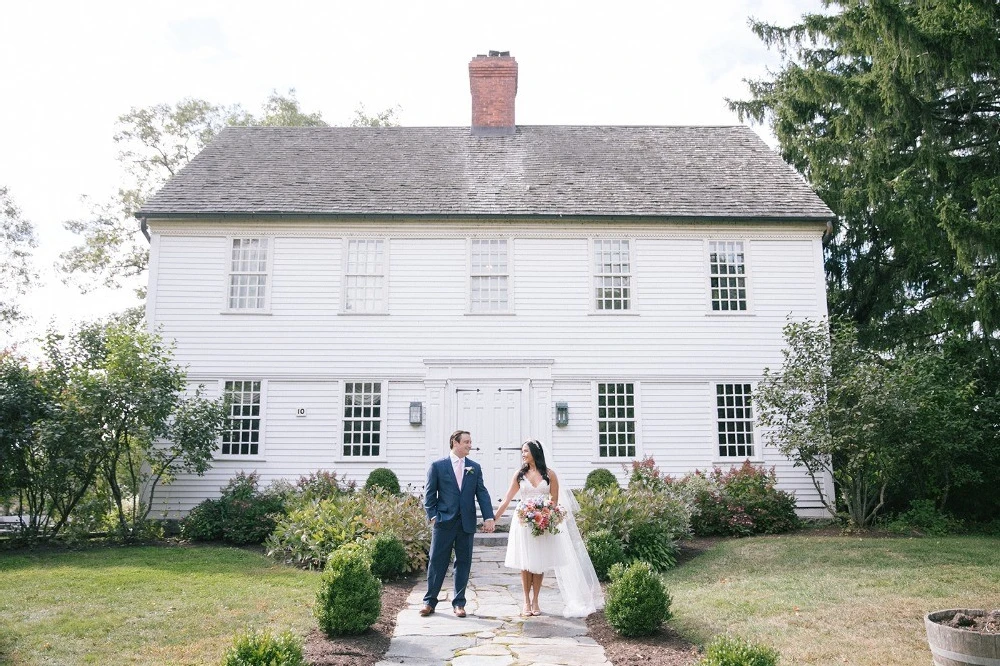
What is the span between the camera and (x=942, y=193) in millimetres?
16094

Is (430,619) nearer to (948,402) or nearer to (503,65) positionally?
(948,402)

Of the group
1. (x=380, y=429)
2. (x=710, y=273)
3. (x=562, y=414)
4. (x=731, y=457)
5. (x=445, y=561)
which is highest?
(x=710, y=273)

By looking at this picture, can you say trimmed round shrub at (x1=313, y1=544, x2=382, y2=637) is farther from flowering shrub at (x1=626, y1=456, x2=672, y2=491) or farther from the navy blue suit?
flowering shrub at (x1=626, y1=456, x2=672, y2=491)

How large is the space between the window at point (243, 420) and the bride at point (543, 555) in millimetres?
9022

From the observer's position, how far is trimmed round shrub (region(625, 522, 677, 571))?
10.7 meters

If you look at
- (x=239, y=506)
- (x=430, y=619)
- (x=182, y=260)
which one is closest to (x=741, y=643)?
(x=430, y=619)

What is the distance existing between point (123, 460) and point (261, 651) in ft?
38.1

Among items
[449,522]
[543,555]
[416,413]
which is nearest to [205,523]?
[416,413]

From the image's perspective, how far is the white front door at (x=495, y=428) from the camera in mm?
15578

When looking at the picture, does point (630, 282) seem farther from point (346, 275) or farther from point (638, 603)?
point (638, 603)

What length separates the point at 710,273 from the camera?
16.7 m

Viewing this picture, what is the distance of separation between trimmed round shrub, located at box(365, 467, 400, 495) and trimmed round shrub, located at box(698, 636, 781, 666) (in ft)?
33.5

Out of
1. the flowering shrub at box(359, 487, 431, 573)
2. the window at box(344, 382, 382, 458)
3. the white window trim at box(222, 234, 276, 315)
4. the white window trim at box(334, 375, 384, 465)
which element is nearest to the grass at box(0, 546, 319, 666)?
the flowering shrub at box(359, 487, 431, 573)

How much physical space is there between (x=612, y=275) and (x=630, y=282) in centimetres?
44
